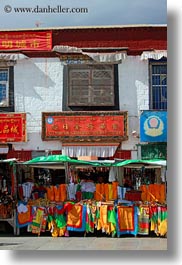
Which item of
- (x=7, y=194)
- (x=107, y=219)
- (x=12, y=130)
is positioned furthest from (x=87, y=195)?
(x=12, y=130)

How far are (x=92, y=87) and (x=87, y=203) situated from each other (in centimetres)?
129

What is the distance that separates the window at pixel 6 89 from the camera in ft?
18.0

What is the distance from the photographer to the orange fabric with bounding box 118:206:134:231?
5.75 m

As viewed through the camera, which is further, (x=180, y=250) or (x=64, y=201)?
(x=64, y=201)

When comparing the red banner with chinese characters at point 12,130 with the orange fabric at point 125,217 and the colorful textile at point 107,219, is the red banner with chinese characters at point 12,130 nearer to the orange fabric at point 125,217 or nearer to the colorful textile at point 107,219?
the colorful textile at point 107,219

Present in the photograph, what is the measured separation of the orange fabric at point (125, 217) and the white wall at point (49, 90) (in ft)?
2.21

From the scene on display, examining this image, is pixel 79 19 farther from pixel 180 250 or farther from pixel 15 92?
pixel 180 250

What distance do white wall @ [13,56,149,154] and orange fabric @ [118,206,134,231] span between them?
2.21 ft

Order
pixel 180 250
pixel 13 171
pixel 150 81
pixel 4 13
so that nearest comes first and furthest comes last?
pixel 180 250 → pixel 4 13 → pixel 150 81 → pixel 13 171

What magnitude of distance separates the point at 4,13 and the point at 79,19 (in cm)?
70

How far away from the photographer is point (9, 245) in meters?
5.16

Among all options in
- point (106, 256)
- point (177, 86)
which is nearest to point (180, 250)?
point (106, 256)

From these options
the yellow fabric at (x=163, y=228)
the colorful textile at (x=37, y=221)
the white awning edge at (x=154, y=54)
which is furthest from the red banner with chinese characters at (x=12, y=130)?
the yellow fabric at (x=163, y=228)

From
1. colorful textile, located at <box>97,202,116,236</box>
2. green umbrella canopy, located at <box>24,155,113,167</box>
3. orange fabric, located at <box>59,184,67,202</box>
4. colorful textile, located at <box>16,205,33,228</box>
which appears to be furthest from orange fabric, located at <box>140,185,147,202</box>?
colorful textile, located at <box>16,205,33,228</box>
